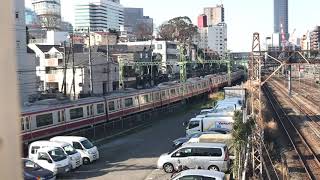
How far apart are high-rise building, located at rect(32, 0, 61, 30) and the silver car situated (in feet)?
246

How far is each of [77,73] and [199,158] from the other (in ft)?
113

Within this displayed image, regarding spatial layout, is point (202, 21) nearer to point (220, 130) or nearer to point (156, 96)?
point (156, 96)

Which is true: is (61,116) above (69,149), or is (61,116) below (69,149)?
above

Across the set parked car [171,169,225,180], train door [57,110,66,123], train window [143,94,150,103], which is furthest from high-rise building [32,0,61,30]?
parked car [171,169,225,180]

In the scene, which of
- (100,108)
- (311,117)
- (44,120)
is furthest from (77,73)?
(44,120)

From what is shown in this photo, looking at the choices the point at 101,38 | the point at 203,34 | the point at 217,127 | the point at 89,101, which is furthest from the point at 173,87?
the point at 203,34

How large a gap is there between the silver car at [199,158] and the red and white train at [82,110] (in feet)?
16.7

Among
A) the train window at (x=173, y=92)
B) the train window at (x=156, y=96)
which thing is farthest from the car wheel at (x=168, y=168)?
the train window at (x=173, y=92)

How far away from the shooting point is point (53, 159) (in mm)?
16531

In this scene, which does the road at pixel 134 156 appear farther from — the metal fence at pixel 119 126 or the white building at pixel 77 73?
the white building at pixel 77 73

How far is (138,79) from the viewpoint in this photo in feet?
194

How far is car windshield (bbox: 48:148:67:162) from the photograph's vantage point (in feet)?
54.5

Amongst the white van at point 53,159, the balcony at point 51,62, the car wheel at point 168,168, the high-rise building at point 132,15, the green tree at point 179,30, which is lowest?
the car wheel at point 168,168

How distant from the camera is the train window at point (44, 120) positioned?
2139 centimetres
